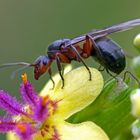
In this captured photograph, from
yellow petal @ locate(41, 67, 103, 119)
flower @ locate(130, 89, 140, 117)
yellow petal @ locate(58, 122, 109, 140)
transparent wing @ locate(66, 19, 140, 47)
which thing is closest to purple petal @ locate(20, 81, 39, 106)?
yellow petal @ locate(41, 67, 103, 119)

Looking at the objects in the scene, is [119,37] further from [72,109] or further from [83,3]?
[72,109]

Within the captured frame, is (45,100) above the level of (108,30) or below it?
below

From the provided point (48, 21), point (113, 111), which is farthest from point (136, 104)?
point (48, 21)

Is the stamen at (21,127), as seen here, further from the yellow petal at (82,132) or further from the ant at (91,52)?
the ant at (91,52)

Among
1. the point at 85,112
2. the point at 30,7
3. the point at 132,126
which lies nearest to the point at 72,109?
the point at 85,112

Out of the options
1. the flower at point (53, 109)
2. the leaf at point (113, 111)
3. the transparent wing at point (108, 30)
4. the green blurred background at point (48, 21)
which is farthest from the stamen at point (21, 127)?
the green blurred background at point (48, 21)

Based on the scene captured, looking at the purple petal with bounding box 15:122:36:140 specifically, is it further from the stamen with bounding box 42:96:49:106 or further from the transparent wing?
the transparent wing

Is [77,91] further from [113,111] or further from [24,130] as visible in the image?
[24,130]
